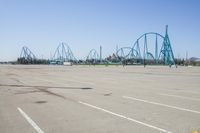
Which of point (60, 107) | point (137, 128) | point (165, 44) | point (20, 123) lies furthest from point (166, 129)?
point (165, 44)

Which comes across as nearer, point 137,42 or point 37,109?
point 37,109

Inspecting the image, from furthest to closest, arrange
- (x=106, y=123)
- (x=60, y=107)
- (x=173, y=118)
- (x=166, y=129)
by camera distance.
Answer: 1. (x=60, y=107)
2. (x=173, y=118)
3. (x=106, y=123)
4. (x=166, y=129)

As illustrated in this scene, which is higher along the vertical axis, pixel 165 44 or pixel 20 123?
pixel 165 44

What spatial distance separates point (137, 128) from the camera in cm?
716

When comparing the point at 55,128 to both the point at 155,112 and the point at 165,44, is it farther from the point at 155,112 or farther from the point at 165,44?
the point at 165,44

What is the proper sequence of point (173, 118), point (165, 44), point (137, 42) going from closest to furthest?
point (173, 118)
point (165, 44)
point (137, 42)

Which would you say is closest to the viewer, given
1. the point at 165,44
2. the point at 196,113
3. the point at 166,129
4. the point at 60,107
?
the point at 166,129

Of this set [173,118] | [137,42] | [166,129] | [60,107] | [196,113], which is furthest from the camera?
[137,42]

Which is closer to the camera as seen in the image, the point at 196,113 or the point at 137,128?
the point at 137,128

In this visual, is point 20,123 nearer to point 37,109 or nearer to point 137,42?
point 37,109

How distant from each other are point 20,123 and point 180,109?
527 cm

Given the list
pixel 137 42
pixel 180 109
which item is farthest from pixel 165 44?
pixel 180 109

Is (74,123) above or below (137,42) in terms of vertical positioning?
below

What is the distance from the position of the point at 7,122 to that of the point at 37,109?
2293mm
